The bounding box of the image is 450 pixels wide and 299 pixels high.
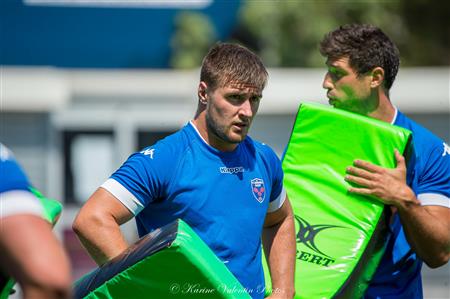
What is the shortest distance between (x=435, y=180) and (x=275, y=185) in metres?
0.97

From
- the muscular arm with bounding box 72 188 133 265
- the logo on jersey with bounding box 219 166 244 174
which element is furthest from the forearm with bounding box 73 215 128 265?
the logo on jersey with bounding box 219 166 244 174

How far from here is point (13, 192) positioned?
2.70 m

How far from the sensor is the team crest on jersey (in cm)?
423

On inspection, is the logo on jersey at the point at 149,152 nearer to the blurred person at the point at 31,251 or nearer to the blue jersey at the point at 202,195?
the blue jersey at the point at 202,195

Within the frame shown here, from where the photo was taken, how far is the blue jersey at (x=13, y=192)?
2633 mm

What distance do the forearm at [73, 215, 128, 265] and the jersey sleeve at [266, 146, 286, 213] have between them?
84cm

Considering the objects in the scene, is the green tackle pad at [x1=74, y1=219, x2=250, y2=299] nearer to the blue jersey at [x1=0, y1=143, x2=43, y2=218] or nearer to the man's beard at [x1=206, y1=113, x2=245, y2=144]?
the man's beard at [x1=206, y1=113, x2=245, y2=144]

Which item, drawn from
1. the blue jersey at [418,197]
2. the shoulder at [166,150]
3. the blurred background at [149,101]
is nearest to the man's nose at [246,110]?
the shoulder at [166,150]

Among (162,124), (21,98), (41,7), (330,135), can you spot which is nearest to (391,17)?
(41,7)

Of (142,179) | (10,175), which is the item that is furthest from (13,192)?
(142,179)

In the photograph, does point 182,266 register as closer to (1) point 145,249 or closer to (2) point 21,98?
(1) point 145,249

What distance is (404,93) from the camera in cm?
1442

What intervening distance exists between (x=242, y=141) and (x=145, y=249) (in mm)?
900

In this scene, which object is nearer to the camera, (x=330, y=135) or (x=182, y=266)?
(x=182, y=266)
